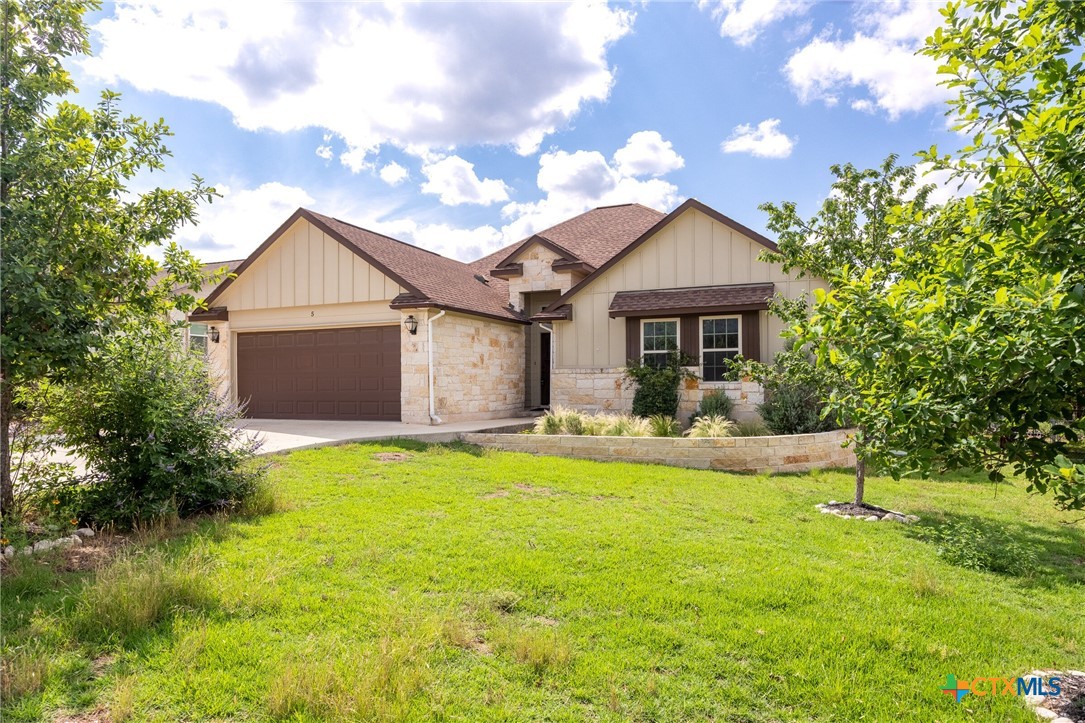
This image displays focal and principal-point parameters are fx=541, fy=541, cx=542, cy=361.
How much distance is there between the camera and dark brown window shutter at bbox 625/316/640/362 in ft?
47.6

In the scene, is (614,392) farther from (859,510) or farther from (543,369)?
(859,510)

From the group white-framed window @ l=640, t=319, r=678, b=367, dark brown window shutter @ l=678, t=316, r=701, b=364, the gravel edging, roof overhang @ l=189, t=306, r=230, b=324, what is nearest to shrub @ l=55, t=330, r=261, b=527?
the gravel edging

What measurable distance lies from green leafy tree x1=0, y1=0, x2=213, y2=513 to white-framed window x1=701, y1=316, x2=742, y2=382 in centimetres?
1128

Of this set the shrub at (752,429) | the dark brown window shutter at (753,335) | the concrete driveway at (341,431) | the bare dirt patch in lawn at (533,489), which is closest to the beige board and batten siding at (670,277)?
the dark brown window shutter at (753,335)

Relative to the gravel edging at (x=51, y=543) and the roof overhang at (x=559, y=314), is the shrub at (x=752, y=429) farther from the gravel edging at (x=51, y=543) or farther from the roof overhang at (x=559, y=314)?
the gravel edging at (x=51, y=543)

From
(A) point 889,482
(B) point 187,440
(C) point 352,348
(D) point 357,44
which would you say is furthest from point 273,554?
(C) point 352,348

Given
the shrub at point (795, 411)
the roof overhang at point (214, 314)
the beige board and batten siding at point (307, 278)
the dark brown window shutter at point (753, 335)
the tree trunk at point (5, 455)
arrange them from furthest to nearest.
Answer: the roof overhang at point (214, 314), the beige board and batten siding at point (307, 278), the dark brown window shutter at point (753, 335), the shrub at point (795, 411), the tree trunk at point (5, 455)

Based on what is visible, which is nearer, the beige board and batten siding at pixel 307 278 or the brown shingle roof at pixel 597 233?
the beige board and batten siding at pixel 307 278

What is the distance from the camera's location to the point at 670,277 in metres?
14.5

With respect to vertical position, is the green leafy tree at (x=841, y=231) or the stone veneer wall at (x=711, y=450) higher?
the green leafy tree at (x=841, y=231)

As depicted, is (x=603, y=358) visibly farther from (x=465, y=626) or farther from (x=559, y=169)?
(x=465, y=626)

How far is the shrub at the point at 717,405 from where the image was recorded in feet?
42.8

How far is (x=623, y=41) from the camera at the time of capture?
10.0 m

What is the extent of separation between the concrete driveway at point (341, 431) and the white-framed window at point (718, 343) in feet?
16.0
